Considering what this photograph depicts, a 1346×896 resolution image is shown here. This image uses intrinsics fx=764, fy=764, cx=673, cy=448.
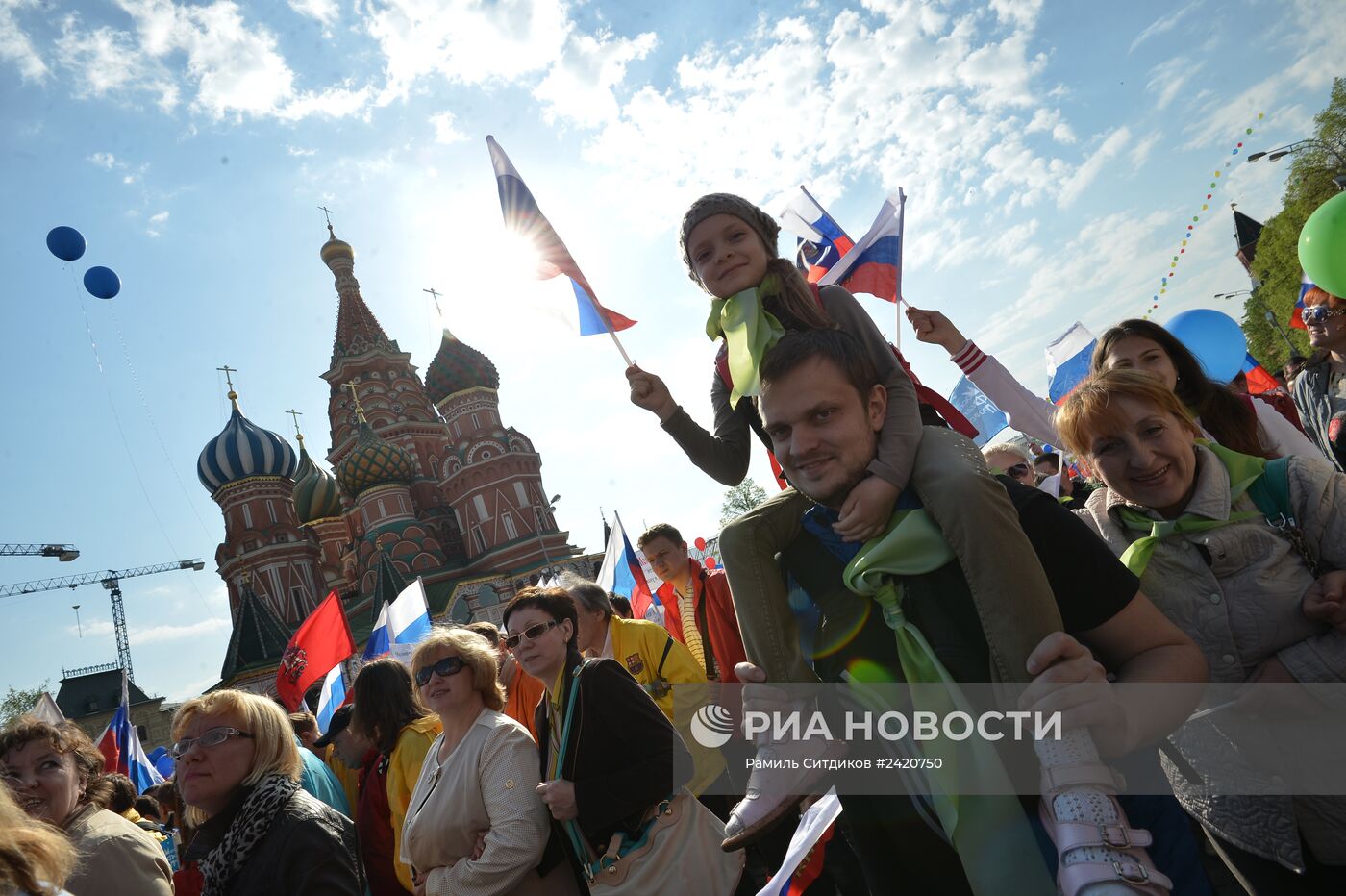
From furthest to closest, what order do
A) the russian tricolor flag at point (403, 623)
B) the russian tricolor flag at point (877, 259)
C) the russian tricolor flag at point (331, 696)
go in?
the russian tricolor flag at point (403, 623) → the russian tricolor flag at point (331, 696) → the russian tricolor flag at point (877, 259)

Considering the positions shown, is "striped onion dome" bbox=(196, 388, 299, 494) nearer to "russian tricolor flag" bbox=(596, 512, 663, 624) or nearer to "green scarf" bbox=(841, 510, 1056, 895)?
"russian tricolor flag" bbox=(596, 512, 663, 624)

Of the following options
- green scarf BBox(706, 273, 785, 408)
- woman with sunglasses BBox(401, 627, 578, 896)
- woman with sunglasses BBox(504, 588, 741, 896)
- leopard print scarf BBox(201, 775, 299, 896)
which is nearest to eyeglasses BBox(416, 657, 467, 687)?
woman with sunglasses BBox(401, 627, 578, 896)

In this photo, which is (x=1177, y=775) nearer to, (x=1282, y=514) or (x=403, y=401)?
(x=1282, y=514)

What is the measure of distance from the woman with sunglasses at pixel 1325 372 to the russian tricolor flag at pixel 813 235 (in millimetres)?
3650

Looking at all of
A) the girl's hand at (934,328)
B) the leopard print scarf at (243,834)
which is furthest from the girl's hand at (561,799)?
the girl's hand at (934,328)

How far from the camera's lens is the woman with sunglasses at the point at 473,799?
3.22 m

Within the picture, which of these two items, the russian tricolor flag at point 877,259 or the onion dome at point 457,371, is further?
the onion dome at point 457,371

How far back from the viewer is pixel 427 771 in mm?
3674

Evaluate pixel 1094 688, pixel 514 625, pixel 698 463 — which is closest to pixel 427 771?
pixel 514 625

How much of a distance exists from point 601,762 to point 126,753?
9812 mm

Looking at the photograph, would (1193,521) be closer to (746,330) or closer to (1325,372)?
(746,330)

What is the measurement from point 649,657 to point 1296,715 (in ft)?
11.4

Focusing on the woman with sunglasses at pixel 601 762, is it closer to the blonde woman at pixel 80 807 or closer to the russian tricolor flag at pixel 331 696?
the blonde woman at pixel 80 807

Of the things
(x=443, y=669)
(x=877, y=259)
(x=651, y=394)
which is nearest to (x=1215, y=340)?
(x=877, y=259)
